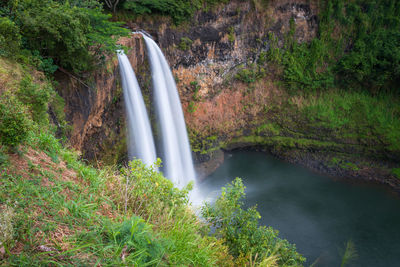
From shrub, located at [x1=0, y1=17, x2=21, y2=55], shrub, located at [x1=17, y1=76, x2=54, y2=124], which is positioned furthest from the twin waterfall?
shrub, located at [x1=17, y1=76, x2=54, y2=124]

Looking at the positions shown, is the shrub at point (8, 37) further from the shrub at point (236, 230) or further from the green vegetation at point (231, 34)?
the green vegetation at point (231, 34)

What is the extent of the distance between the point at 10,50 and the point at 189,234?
→ 5851 mm

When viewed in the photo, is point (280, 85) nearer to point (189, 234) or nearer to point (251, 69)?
point (251, 69)

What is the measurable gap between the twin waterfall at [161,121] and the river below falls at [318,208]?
6.79ft

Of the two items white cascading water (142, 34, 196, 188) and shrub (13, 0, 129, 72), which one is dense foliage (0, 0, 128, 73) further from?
white cascading water (142, 34, 196, 188)

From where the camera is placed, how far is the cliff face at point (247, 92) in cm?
1476

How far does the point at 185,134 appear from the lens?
48.6 feet

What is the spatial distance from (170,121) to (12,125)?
1012 cm

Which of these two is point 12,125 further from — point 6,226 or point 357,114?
point 357,114

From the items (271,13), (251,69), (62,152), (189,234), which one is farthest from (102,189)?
(271,13)

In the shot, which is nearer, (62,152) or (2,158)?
(2,158)

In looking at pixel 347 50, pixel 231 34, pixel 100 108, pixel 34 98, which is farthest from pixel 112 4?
pixel 347 50

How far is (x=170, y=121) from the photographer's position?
1355cm

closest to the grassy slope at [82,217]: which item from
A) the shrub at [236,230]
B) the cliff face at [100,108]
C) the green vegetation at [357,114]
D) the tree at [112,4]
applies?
the shrub at [236,230]
